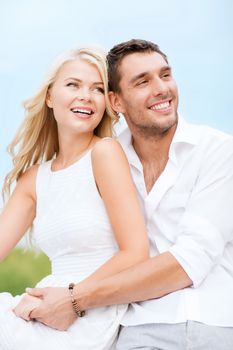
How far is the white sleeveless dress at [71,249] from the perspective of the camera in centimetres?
225

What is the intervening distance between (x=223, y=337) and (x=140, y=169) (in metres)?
0.74

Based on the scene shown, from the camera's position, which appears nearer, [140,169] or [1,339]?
[1,339]

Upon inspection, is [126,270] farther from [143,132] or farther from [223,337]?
[143,132]

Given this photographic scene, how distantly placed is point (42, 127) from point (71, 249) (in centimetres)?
65

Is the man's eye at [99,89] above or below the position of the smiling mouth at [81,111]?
above

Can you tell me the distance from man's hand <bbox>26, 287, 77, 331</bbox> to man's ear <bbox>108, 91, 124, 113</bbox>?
0.84 metres

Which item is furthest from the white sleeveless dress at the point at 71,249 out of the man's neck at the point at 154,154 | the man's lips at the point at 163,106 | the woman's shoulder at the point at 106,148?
the man's lips at the point at 163,106

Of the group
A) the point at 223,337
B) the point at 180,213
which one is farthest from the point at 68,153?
the point at 223,337

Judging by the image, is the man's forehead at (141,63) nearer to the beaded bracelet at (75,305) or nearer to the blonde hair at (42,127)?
the blonde hair at (42,127)

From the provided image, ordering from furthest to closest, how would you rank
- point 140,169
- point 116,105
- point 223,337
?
point 116,105 < point 140,169 < point 223,337

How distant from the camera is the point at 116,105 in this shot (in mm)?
2738

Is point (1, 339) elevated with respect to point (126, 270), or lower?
lower

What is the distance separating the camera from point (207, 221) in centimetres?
224

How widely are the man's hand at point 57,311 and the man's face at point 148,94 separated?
74cm
